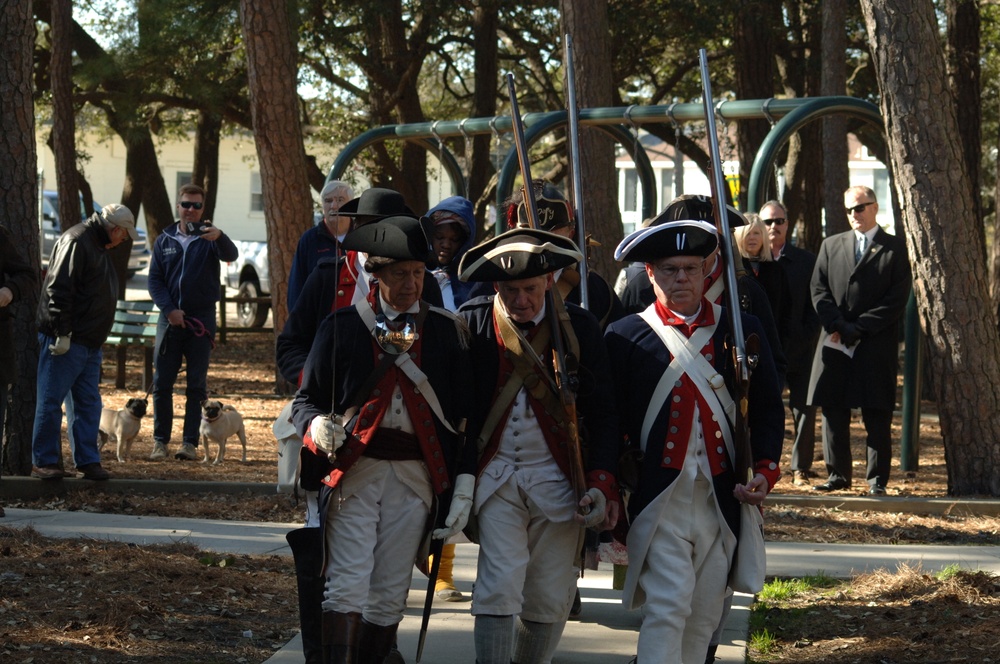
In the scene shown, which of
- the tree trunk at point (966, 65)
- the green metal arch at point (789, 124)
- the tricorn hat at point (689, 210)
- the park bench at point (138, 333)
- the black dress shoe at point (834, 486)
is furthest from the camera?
the tree trunk at point (966, 65)

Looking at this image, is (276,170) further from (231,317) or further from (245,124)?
(231,317)

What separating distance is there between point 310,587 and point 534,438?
1069 mm

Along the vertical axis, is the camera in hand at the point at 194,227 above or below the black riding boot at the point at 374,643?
above

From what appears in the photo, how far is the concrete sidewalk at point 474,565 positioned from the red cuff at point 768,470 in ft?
4.27

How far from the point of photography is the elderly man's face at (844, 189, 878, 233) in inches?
394

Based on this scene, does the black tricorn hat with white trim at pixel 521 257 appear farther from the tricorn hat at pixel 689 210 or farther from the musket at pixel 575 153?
the tricorn hat at pixel 689 210

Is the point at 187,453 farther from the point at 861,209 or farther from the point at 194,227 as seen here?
the point at 861,209

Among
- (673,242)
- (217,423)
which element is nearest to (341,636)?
(673,242)

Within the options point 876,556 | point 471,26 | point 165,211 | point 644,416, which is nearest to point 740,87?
point 471,26

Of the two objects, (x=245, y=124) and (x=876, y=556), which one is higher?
(x=245, y=124)

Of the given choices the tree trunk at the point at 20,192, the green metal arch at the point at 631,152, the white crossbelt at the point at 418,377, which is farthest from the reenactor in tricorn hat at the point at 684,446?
the green metal arch at the point at 631,152

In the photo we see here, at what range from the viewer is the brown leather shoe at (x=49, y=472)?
952 centimetres

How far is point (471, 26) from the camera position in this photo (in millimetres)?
22141

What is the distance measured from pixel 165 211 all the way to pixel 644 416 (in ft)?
64.5
